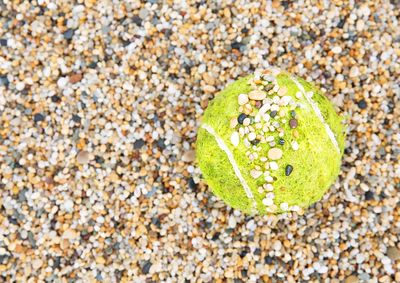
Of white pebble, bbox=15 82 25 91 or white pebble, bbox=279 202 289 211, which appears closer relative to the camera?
white pebble, bbox=279 202 289 211

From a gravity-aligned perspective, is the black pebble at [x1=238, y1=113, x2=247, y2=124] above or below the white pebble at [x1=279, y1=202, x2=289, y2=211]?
above

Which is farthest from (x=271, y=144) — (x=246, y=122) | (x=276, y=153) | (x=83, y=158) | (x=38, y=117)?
(x=38, y=117)

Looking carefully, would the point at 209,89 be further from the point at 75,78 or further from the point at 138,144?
the point at 75,78

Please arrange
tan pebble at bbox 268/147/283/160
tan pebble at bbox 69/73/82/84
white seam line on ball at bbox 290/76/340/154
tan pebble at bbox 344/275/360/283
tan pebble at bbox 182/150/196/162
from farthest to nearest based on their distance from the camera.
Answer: tan pebble at bbox 69/73/82/84, tan pebble at bbox 182/150/196/162, tan pebble at bbox 344/275/360/283, white seam line on ball at bbox 290/76/340/154, tan pebble at bbox 268/147/283/160

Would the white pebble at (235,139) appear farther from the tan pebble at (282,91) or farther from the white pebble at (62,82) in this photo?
the white pebble at (62,82)

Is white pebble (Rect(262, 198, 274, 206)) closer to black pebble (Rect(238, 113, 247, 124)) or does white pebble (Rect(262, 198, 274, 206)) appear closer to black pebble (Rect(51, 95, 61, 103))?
black pebble (Rect(238, 113, 247, 124))

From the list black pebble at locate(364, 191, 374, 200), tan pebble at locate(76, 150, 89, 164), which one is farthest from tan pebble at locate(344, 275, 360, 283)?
tan pebble at locate(76, 150, 89, 164)
